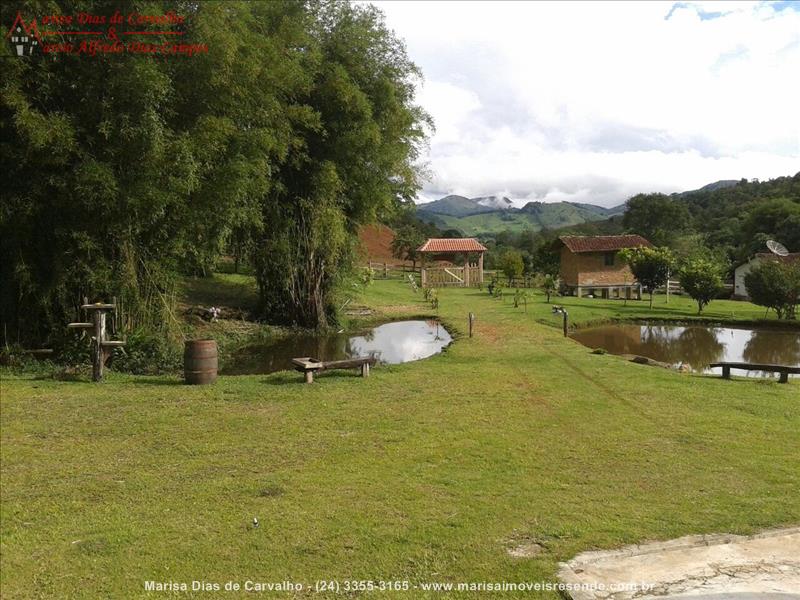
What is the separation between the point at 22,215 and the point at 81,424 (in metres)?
3.39

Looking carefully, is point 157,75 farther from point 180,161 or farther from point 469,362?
point 469,362

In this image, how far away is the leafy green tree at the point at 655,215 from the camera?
51625 millimetres

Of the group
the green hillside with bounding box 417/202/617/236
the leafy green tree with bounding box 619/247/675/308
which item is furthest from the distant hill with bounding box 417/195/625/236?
the leafy green tree with bounding box 619/247/675/308

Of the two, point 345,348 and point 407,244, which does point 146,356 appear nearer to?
point 345,348

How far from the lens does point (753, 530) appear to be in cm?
368

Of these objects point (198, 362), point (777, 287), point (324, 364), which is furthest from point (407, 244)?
point (198, 362)

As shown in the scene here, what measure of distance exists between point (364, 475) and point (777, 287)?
17710 millimetres

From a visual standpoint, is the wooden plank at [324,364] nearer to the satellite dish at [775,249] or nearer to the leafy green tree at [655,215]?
the satellite dish at [775,249]

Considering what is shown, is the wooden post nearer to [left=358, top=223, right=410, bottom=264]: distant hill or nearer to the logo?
the logo

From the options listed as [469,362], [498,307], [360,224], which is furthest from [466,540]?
[498,307]

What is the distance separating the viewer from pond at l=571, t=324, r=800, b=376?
12305mm

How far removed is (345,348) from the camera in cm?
1280

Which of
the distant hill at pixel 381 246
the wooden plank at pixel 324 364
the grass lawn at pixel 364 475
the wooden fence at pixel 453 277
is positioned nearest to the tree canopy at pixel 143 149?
the grass lawn at pixel 364 475

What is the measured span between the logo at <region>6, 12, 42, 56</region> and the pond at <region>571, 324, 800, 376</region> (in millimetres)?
12077
